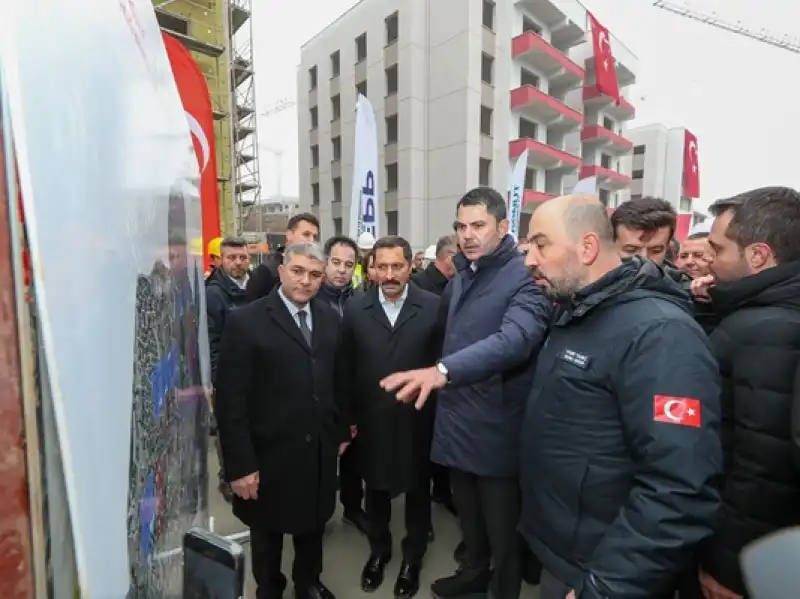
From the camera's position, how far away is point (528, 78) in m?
19.7

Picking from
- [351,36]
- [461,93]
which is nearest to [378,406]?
[461,93]

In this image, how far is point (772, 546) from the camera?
68 cm

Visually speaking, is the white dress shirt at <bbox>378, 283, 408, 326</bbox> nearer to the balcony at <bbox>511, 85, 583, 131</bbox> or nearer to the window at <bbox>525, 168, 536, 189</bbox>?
the balcony at <bbox>511, 85, 583, 131</bbox>

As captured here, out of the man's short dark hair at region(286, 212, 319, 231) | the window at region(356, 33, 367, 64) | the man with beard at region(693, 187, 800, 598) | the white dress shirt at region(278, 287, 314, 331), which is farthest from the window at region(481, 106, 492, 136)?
the man with beard at region(693, 187, 800, 598)

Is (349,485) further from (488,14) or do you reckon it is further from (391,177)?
(488,14)

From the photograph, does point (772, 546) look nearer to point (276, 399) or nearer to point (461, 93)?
point (276, 399)

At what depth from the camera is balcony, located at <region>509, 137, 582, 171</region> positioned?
18328mm

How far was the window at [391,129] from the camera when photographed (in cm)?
1906

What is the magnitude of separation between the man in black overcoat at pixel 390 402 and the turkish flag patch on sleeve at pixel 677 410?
155 cm

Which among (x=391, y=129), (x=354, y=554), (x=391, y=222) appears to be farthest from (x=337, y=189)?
(x=354, y=554)

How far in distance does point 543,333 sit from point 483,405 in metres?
0.44

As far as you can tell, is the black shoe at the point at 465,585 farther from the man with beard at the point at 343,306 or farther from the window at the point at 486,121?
the window at the point at 486,121

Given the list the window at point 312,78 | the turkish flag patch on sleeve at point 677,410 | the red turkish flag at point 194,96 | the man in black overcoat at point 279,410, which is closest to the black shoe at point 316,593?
the man in black overcoat at point 279,410

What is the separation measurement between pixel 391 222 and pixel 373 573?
16.9 meters
